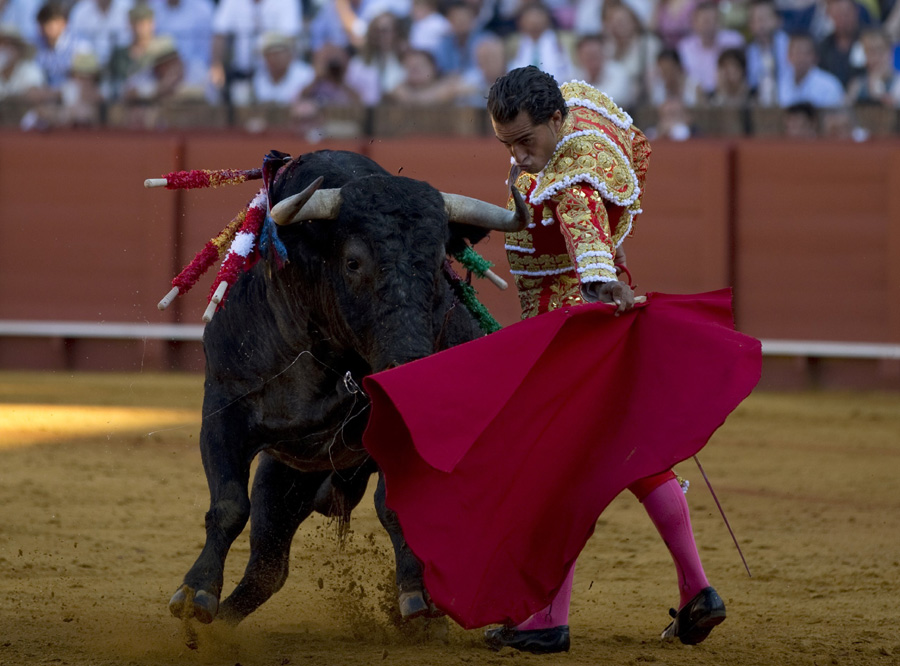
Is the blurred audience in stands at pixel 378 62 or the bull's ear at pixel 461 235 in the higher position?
the blurred audience in stands at pixel 378 62

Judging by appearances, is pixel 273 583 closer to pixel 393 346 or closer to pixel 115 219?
pixel 393 346

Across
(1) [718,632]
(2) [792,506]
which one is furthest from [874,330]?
(1) [718,632]

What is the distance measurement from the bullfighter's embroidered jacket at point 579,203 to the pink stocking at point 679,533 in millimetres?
439

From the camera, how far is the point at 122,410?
6039 mm

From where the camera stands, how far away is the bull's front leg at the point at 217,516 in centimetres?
245

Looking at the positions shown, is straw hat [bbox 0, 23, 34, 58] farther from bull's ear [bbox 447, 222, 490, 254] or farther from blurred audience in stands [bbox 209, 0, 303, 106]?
bull's ear [bbox 447, 222, 490, 254]

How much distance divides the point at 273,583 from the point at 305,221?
34.6 inches

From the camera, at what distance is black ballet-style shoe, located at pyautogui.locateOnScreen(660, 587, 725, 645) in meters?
2.54

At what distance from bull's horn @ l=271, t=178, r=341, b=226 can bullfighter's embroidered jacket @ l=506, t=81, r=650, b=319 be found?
392 millimetres

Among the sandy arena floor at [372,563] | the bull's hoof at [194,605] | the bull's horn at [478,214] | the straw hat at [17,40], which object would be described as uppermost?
the straw hat at [17,40]

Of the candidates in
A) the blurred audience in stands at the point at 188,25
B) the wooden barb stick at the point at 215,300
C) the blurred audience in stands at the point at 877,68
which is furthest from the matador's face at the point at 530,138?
the blurred audience in stands at the point at 188,25

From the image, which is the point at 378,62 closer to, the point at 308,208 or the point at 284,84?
the point at 284,84

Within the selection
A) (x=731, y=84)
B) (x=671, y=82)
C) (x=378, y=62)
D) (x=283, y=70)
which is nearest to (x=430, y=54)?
(x=378, y=62)

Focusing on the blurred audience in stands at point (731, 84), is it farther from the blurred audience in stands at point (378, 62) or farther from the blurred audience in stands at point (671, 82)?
the blurred audience in stands at point (378, 62)
